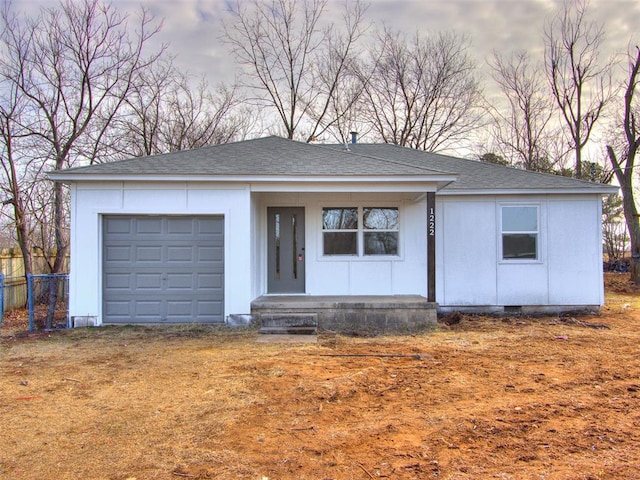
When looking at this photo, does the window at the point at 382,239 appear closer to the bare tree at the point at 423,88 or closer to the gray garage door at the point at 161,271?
the gray garage door at the point at 161,271

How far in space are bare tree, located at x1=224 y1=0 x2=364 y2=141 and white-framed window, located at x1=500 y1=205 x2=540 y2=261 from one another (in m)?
14.3

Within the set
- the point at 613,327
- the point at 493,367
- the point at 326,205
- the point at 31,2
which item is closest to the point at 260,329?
the point at 326,205

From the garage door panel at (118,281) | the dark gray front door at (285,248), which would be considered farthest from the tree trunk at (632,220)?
the garage door panel at (118,281)

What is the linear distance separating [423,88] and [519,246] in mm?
15643

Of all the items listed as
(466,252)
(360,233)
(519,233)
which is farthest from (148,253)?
(519,233)

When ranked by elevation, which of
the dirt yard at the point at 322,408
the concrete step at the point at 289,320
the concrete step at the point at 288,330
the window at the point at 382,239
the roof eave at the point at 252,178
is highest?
the roof eave at the point at 252,178

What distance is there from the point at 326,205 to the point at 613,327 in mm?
6176

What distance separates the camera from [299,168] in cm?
835

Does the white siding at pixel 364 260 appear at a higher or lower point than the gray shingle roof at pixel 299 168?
lower

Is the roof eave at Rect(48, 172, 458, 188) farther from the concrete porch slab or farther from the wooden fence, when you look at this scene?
the wooden fence

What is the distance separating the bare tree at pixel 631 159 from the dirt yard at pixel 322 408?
1122 cm

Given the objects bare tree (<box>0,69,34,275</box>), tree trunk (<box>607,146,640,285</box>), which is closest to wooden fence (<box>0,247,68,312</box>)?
bare tree (<box>0,69,34,275</box>)

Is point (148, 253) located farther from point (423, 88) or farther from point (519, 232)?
point (423, 88)

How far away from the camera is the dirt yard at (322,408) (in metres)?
2.99
